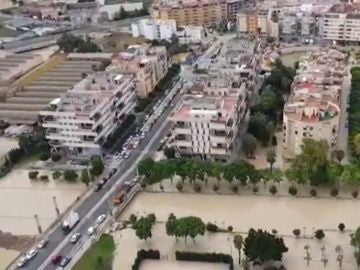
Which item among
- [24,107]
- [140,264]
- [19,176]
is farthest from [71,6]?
[140,264]

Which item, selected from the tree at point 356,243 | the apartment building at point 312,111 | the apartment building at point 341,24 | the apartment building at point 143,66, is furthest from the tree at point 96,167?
the apartment building at point 341,24

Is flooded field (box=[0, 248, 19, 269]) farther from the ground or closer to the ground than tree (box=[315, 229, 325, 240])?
closer to the ground

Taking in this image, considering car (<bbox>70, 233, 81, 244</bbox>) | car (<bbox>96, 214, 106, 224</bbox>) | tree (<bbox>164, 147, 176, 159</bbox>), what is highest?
tree (<bbox>164, 147, 176, 159</bbox>)

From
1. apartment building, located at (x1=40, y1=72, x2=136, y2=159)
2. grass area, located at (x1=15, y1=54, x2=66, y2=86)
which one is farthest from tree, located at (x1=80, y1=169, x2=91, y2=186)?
grass area, located at (x1=15, y1=54, x2=66, y2=86)

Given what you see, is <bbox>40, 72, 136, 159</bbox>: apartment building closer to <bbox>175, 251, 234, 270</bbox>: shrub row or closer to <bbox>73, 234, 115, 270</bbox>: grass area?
<bbox>73, 234, 115, 270</bbox>: grass area

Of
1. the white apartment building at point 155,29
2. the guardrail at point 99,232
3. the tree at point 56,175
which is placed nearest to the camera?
the guardrail at point 99,232

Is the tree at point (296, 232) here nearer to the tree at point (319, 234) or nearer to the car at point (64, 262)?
the tree at point (319, 234)

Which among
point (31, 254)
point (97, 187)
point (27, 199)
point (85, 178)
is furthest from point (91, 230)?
point (27, 199)

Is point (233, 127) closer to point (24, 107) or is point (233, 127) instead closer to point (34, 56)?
point (24, 107)
